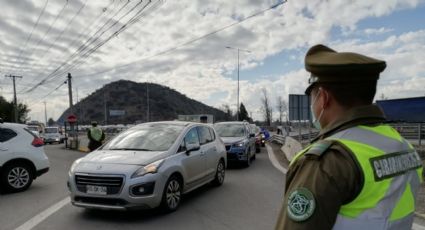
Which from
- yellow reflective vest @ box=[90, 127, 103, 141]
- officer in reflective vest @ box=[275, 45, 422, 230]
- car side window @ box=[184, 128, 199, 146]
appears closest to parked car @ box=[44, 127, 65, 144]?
yellow reflective vest @ box=[90, 127, 103, 141]

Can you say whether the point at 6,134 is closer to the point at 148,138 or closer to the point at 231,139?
the point at 148,138

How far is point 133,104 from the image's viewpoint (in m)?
152

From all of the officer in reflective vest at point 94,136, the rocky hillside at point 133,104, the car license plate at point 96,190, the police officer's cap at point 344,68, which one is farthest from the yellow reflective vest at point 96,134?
the rocky hillside at point 133,104

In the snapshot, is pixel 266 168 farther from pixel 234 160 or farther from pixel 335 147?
pixel 335 147

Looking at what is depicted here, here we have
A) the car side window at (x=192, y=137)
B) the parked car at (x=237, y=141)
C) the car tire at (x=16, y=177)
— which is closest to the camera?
the car side window at (x=192, y=137)

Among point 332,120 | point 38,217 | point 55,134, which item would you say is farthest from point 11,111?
point 332,120

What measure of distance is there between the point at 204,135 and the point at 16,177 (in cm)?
486

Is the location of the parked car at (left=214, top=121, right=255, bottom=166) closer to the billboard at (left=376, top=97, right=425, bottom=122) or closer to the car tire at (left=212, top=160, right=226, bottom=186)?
the car tire at (left=212, top=160, right=226, bottom=186)

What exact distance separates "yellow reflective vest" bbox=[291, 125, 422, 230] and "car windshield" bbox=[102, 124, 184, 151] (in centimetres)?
622

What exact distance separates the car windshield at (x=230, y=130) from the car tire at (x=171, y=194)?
832 centimetres

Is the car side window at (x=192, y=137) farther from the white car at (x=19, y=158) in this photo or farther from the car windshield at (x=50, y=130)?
the car windshield at (x=50, y=130)

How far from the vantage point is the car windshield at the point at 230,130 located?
52.1 feet

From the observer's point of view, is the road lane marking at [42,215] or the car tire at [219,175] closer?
the road lane marking at [42,215]

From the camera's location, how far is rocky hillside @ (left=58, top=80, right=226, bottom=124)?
139m
